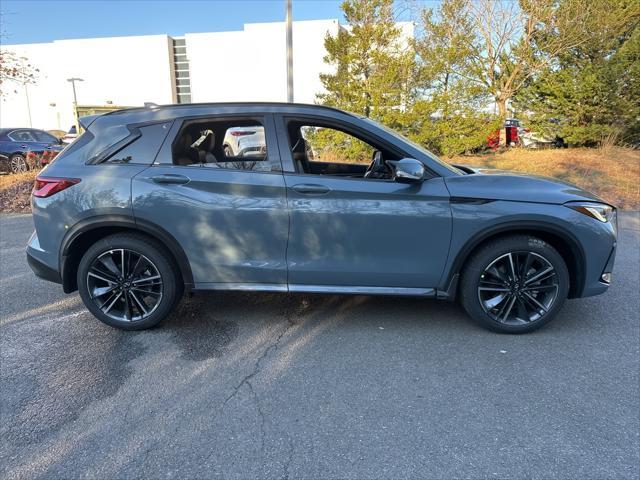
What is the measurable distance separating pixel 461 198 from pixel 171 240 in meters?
2.24

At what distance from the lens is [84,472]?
2.17 m

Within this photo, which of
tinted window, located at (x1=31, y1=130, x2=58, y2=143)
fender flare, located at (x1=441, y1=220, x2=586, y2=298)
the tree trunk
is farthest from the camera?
the tree trunk

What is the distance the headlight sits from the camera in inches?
131

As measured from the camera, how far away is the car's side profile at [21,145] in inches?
501

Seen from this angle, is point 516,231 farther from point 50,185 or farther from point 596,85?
point 596,85

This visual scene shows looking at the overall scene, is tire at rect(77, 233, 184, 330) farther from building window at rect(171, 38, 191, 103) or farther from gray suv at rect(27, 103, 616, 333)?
building window at rect(171, 38, 191, 103)

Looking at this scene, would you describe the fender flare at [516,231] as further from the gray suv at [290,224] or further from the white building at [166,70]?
the white building at [166,70]

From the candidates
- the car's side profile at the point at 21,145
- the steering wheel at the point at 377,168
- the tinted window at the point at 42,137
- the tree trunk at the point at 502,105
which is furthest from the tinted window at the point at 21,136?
the tree trunk at the point at 502,105

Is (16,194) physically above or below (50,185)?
below

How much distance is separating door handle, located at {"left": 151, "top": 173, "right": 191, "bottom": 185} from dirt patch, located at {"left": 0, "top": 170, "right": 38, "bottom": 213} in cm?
700

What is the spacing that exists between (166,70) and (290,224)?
47.9 meters

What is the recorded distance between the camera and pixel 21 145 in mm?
13359

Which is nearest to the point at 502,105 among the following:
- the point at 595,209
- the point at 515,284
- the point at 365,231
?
the point at 595,209

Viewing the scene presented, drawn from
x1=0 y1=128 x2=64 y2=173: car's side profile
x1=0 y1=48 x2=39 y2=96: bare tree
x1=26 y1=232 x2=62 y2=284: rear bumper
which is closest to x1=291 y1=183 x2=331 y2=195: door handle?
x1=26 y1=232 x2=62 y2=284: rear bumper
